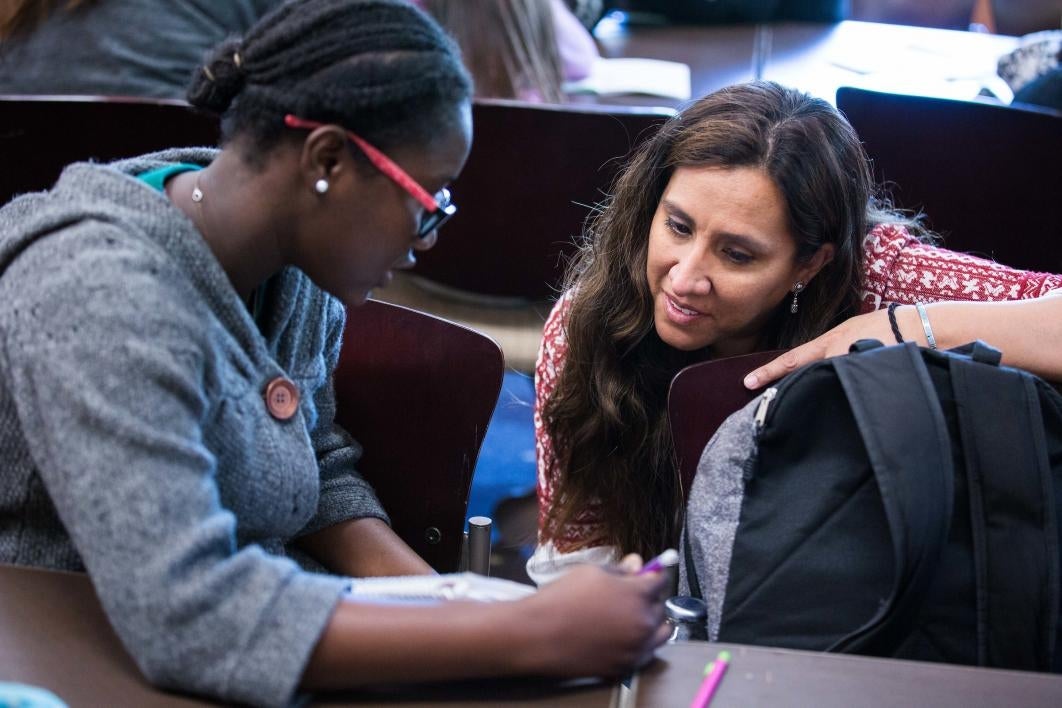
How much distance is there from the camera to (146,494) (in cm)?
88

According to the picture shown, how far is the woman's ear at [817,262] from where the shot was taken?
164 centimetres

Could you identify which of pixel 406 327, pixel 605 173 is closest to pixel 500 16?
pixel 605 173

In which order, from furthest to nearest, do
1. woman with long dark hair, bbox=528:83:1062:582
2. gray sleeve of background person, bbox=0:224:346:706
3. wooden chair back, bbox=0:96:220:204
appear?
wooden chair back, bbox=0:96:220:204
woman with long dark hair, bbox=528:83:1062:582
gray sleeve of background person, bbox=0:224:346:706

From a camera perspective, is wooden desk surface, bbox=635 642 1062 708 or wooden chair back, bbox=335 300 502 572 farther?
wooden chair back, bbox=335 300 502 572

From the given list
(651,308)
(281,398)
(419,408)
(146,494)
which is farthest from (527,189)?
(146,494)

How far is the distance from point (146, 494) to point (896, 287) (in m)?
1.15

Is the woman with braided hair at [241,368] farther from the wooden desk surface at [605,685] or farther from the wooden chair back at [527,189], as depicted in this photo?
the wooden chair back at [527,189]

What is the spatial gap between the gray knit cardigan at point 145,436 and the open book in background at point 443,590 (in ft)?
0.20

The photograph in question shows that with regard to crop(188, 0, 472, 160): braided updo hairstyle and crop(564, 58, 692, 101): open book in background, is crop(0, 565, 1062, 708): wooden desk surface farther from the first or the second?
crop(564, 58, 692, 101): open book in background

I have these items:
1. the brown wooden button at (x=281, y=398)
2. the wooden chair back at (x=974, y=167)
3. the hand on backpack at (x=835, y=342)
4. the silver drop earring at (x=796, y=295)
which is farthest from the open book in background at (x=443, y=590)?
the wooden chair back at (x=974, y=167)

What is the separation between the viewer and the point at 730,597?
1214 mm

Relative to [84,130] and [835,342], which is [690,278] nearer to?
[835,342]

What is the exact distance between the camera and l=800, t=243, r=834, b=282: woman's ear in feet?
5.37

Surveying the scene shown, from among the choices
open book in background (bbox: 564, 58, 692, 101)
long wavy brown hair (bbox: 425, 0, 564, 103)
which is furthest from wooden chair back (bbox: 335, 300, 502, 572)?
open book in background (bbox: 564, 58, 692, 101)
